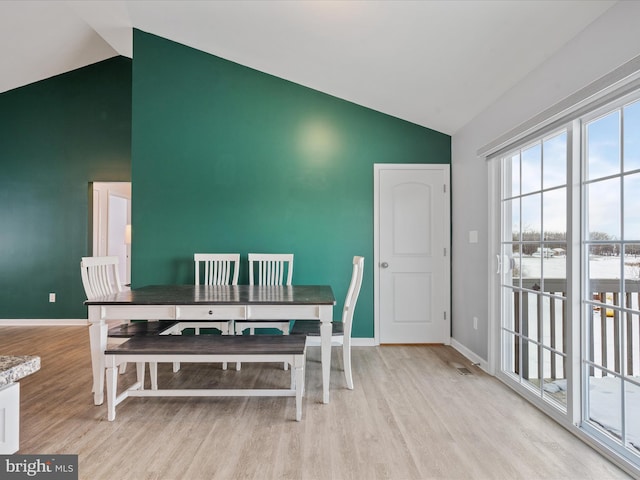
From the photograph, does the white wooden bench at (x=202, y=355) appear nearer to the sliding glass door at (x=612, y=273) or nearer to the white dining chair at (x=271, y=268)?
the white dining chair at (x=271, y=268)

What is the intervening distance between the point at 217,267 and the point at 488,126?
2911 mm

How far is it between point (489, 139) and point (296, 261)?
2230 millimetres

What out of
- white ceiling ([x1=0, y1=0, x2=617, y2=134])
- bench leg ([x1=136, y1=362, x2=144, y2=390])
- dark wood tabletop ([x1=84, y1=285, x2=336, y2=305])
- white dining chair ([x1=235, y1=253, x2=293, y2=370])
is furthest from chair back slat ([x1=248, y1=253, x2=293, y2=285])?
white ceiling ([x1=0, y1=0, x2=617, y2=134])

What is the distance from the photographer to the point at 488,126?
132 inches

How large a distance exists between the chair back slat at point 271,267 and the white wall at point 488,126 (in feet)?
5.89

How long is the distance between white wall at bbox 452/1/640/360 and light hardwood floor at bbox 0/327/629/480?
2.75 feet

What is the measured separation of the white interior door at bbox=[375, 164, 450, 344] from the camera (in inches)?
167

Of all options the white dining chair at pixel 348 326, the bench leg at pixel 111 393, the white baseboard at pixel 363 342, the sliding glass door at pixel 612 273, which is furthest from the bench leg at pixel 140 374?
the sliding glass door at pixel 612 273

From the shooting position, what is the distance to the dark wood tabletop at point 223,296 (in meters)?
2.55

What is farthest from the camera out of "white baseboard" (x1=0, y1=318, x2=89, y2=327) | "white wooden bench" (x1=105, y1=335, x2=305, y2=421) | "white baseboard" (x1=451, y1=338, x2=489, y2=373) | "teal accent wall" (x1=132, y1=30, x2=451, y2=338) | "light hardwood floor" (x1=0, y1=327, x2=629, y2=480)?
"white baseboard" (x1=0, y1=318, x2=89, y2=327)

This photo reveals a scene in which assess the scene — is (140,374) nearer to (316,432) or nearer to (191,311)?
(191,311)

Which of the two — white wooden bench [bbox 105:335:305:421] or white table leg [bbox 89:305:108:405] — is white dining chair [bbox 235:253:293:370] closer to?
white wooden bench [bbox 105:335:305:421]

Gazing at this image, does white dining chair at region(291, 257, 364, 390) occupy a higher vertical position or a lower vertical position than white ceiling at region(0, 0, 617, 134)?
lower

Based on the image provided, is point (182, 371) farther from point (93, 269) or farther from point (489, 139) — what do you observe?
point (489, 139)
